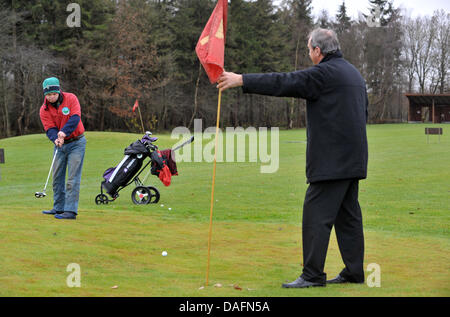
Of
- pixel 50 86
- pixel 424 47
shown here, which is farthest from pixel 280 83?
pixel 424 47

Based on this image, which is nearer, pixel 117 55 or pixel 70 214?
pixel 70 214

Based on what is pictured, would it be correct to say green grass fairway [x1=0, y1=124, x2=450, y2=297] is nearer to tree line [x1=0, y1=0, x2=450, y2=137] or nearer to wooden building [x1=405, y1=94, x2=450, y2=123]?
tree line [x1=0, y1=0, x2=450, y2=137]

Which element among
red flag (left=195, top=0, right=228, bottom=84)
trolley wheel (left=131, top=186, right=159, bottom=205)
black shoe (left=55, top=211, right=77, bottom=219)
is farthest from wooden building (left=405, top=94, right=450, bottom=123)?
red flag (left=195, top=0, right=228, bottom=84)

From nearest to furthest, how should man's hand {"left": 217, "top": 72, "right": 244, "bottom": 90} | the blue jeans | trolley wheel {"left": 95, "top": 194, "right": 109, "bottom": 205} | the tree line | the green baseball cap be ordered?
man's hand {"left": 217, "top": 72, "right": 244, "bottom": 90} → the green baseball cap → the blue jeans → trolley wheel {"left": 95, "top": 194, "right": 109, "bottom": 205} → the tree line

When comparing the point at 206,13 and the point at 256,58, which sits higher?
the point at 206,13

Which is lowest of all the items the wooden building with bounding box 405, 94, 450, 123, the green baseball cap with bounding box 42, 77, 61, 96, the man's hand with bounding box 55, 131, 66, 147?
the man's hand with bounding box 55, 131, 66, 147

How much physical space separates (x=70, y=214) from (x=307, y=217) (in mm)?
4865

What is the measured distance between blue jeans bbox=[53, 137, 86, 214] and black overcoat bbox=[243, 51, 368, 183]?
16.2ft

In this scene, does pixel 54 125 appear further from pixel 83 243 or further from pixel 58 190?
pixel 83 243

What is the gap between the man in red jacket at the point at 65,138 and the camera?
9.28m

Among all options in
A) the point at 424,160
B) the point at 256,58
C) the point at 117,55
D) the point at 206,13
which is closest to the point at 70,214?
the point at 424,160

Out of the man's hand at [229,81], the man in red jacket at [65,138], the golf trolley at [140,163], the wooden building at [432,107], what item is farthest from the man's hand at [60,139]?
the wooden building at [432,107]

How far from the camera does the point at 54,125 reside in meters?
9.56

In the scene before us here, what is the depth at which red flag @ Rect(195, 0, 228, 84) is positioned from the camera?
5711 mm
